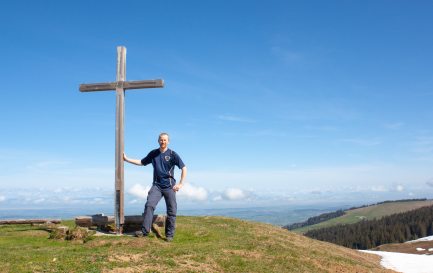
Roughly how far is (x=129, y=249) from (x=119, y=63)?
27.2 ft

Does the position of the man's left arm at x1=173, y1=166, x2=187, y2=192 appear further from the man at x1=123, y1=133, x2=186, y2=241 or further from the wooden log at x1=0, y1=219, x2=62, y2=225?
the wooden log at x1=0, y1=219, x2=62, y2=225

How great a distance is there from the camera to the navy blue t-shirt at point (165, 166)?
1588 centimetres

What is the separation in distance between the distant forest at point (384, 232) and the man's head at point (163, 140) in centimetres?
16120

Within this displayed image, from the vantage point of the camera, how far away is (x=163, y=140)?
15969 millimetres

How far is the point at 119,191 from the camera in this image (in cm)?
1734

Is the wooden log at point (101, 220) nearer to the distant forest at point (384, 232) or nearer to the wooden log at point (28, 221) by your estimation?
the wooden log at point (28, 221)

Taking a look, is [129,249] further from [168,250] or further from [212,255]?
[212,255]

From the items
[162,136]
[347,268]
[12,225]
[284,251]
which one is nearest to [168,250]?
[162,136]

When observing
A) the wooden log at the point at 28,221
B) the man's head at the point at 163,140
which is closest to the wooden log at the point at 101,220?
the man's head at the point at 163,140

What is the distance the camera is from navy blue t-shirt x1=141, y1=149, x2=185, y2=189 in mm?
15883

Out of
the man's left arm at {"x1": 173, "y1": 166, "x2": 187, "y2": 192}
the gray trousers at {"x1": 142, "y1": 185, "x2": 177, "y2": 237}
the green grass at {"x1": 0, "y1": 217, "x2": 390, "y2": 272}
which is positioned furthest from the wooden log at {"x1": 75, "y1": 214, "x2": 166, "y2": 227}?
the man's left arm at {"x1": 173, "y1": 166, "x2": 187, "y2": 192}

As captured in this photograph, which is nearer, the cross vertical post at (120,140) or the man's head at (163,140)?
the man's head at (163,140)

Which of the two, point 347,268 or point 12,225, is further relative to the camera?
point 12,225

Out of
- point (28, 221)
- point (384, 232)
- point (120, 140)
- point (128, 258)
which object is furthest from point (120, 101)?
point (384, 232)
